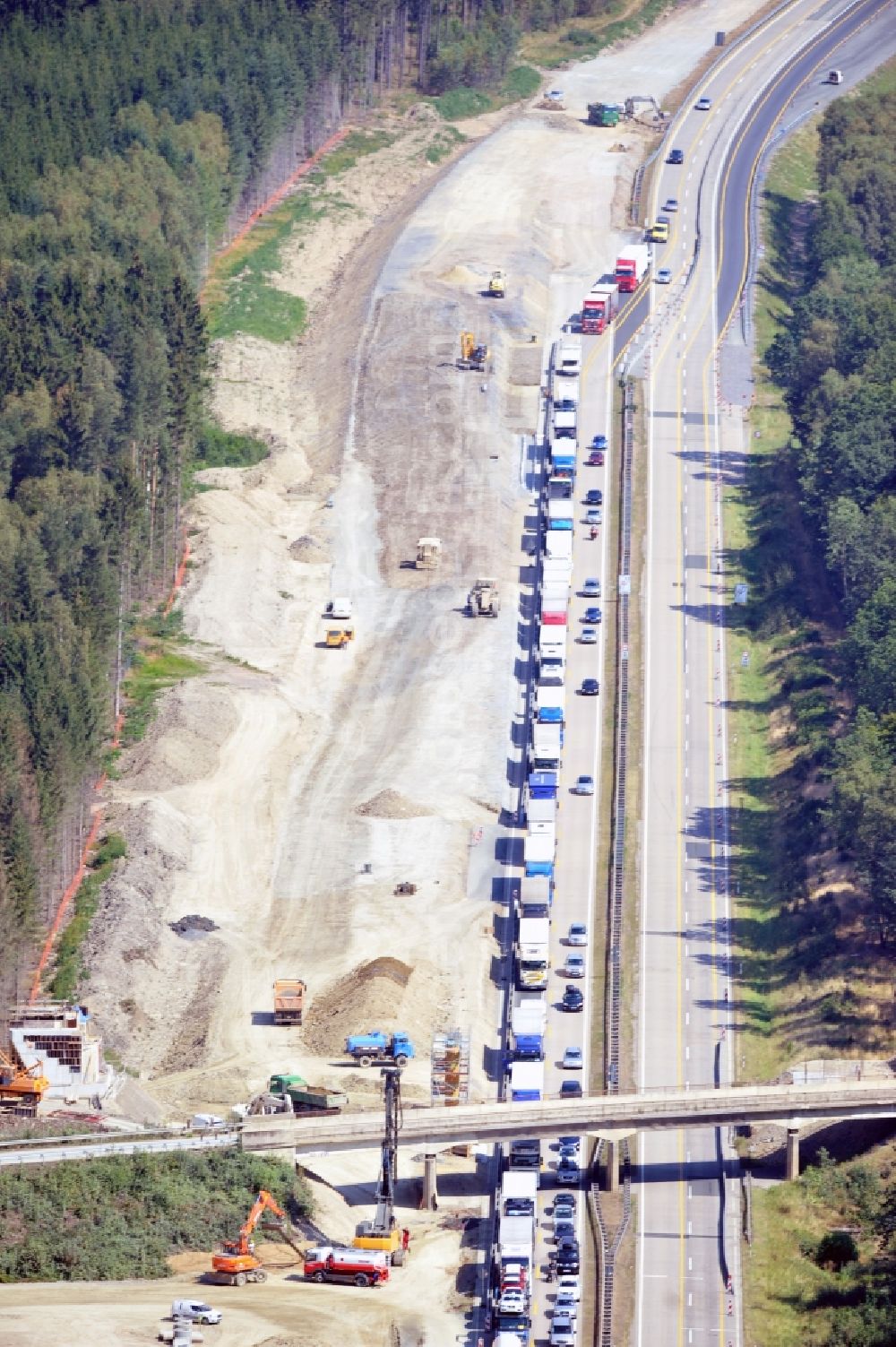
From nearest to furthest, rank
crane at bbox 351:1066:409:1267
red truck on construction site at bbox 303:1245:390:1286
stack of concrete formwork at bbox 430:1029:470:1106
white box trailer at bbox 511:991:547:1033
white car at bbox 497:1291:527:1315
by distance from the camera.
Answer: white car at bbox 497:1291:527:1315
red truck on construction site at bbox 303:1245:390:1286
crane at bbox 351:1066:409:1267
stack of concrete formwork at bbox 430:1029:470:1106
white box trailer at bbox 511:991:547:1033

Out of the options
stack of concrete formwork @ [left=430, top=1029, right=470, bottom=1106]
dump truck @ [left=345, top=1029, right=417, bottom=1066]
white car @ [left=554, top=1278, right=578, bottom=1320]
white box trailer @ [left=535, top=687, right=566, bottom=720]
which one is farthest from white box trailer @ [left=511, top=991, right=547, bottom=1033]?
white box trailer @ [left=535, top=687, right=566, bottom=720]

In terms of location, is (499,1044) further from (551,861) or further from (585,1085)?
(551,861)

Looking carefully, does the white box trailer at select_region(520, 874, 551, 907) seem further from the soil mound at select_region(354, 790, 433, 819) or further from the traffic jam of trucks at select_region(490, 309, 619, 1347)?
the soil mound at select_region(354, 790, 433, 819)

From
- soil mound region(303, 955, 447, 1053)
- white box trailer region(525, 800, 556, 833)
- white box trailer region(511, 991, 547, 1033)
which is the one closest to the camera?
white box trailer region(511, 991, 547, 1033)

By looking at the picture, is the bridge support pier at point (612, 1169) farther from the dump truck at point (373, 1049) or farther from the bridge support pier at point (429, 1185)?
the dump truck at point (373, 1049)

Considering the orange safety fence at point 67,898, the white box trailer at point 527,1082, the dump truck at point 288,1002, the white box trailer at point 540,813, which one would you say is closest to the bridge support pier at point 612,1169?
the white box trailer at point 527,1082

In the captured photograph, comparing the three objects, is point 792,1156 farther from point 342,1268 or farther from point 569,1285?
point 342,1268

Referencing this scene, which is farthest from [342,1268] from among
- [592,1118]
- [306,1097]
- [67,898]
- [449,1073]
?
[67,898]
